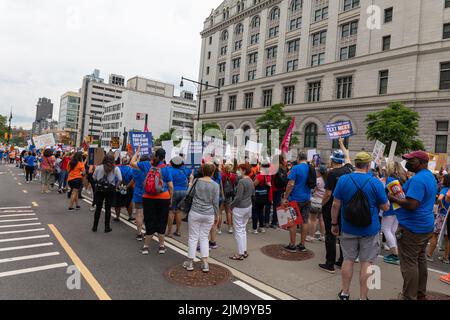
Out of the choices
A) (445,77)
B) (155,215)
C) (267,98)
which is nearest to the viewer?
(155,215)

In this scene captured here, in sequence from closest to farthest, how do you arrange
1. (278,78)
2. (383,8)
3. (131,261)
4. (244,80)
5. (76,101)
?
(131,261), (383,8), (278,78), (244,80), (76,101)

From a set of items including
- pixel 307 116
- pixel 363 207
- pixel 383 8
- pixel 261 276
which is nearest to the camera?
pixel 363 207

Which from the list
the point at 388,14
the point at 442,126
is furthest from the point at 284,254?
the point at 388,14

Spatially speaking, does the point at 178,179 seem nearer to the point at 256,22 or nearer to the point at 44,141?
the point at 44,141

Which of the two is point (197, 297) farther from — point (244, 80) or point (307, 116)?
point (244, 80)

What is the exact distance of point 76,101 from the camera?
454 feet

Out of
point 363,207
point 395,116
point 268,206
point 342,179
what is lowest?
point 268,206

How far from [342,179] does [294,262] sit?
2.50 m

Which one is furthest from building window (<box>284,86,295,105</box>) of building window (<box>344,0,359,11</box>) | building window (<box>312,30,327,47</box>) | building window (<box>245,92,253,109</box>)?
building window (<box>344,0,359,11</box>)

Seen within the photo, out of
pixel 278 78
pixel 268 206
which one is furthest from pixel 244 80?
pixel 268 206

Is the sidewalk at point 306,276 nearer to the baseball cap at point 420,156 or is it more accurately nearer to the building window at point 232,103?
the baseball cap at point 420,156

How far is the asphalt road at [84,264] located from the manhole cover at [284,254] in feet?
5.32

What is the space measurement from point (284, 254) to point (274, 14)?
47.5 metres

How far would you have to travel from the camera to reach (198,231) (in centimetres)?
534
